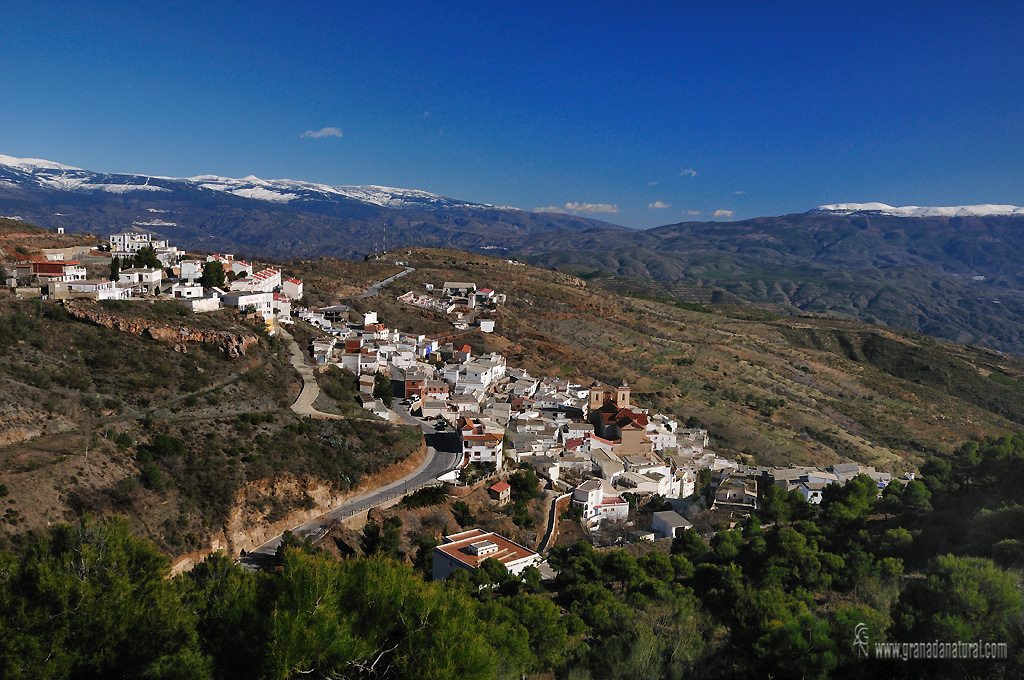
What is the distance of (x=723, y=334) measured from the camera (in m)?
76.1

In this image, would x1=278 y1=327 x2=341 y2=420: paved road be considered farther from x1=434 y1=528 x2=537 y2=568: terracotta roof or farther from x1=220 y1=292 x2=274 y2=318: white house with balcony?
x1=434 y1=528 x2=537 y2=568: terracotta roof

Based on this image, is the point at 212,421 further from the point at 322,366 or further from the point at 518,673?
the point at 518,673

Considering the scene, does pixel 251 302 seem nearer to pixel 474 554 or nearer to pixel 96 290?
pixel 96 290

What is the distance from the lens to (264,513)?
21719mm

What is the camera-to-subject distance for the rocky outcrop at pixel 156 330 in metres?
27.9

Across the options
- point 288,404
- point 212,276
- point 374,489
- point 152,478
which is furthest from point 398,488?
point 212,276

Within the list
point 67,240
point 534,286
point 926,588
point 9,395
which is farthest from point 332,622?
point 534,286

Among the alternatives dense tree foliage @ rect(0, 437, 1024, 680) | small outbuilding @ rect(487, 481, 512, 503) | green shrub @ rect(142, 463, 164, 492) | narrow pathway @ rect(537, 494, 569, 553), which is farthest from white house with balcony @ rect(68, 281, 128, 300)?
narrow pathway @ rect(537, 494, 569, 553)

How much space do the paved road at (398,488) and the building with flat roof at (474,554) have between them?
3320mm

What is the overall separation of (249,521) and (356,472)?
15.8 ft

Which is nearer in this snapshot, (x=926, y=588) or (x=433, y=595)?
(x=433, y=595)

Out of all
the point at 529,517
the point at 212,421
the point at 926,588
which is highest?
the point at 926,588

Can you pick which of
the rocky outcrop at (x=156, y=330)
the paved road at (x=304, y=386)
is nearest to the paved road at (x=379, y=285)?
the paved road at (x=304, y=386)

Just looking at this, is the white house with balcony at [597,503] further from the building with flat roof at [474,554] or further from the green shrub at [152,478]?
the green shrub at [152,478]
